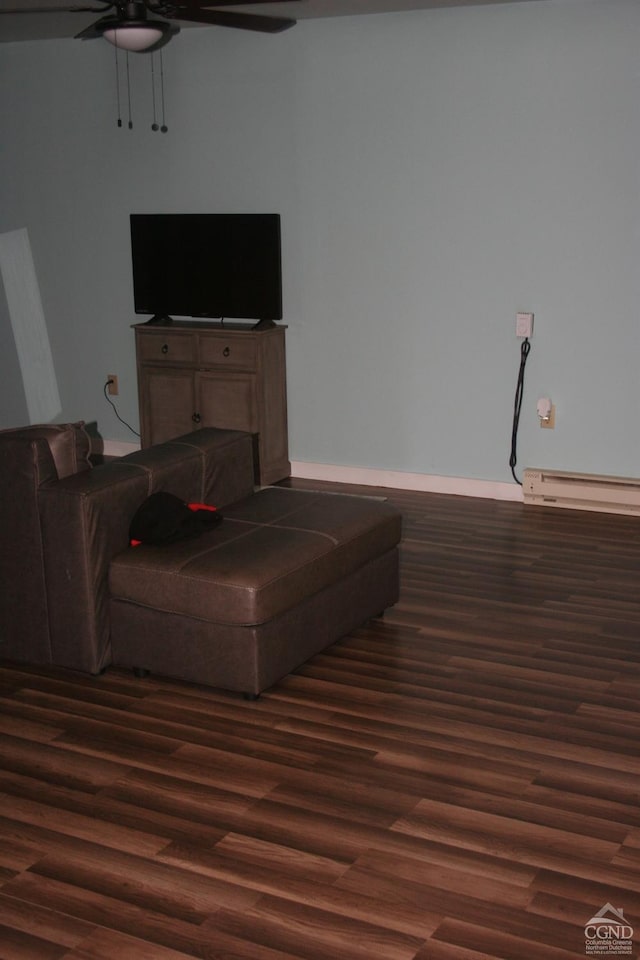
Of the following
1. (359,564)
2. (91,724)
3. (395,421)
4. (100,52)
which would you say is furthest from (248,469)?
(100,52)

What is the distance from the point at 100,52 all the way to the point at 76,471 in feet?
12.3

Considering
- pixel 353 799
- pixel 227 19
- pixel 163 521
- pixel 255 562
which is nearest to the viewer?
pixel 353 799

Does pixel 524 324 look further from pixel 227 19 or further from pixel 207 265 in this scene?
pixel 227 19

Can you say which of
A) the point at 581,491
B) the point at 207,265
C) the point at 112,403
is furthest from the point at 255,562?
the point at 112,403

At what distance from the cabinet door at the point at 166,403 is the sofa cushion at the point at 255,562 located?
7.61ft

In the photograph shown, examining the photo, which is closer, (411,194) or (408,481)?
(411,194)

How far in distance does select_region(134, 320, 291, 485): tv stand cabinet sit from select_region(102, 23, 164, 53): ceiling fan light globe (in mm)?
2200

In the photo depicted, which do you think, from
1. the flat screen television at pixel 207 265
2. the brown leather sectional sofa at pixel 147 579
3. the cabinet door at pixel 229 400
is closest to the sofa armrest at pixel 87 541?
the brown leather sectional sofa at pixel 147 579

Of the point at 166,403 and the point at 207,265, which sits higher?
the point at 207,265

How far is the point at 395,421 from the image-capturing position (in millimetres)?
6121

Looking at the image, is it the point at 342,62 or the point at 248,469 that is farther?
the point at 342,62

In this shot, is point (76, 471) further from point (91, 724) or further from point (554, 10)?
point (554, 10)

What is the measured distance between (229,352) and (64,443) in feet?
8.34

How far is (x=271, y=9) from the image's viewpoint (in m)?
5.54
